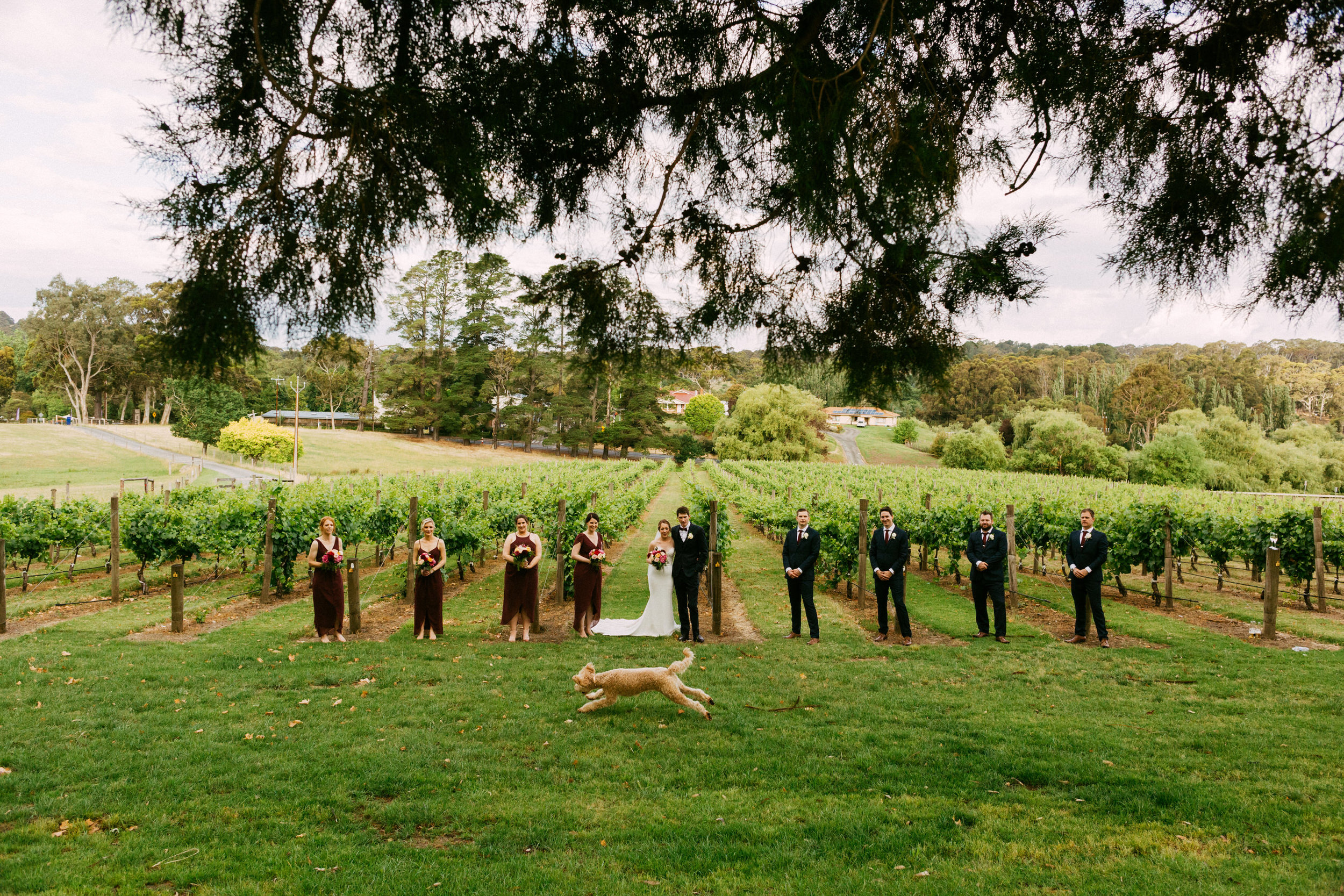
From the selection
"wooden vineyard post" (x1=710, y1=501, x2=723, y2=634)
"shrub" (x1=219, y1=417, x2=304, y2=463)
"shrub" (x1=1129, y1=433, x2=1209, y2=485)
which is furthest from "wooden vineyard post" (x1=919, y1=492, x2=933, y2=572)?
"shrub" (x1=1129, y1=433, x2=1209, y2=485)

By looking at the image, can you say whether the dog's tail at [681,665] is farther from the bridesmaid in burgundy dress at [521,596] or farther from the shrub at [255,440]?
the shrub at [255,440]

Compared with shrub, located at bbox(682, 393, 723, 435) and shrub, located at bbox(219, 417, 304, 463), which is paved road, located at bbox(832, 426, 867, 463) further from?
shrub, located at bbox(219, 417, 304, 463)

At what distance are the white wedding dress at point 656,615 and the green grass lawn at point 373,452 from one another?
37215 millimetres

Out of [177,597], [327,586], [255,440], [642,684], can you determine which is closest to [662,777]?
[642,684]

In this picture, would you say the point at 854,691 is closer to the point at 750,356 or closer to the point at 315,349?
the point at 750,356

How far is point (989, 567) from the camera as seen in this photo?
31.2 ft

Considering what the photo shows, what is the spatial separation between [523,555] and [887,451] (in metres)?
73.5

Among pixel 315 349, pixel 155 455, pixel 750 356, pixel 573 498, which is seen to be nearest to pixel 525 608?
pixel 573 498

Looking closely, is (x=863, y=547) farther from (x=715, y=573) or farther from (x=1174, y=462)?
(x=1174, y=462)

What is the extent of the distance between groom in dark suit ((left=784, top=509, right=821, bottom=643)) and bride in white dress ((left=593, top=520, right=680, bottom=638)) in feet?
5.04

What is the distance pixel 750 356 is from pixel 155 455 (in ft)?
181

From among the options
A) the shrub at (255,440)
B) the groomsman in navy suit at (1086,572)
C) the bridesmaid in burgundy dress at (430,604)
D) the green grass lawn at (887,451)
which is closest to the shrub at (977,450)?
the green grass lawn at (887,451)

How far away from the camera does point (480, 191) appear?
2527 millimetres

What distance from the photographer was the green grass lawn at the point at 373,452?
157 ft
